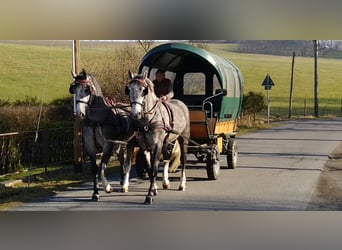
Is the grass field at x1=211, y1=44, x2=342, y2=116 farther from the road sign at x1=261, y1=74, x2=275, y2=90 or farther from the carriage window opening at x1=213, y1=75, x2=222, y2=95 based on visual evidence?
the carriage window opening at x1=213, y1=75, x2=222, y2=95

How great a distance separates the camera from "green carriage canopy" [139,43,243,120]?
36.7 ft

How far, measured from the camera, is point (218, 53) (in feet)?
39.0

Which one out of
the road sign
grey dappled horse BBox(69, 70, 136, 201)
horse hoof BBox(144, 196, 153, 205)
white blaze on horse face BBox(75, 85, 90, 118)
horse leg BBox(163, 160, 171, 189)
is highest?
the road sign

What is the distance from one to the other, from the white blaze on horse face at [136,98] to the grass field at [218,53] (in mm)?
1843

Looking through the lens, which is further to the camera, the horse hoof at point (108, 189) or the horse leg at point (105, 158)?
the horse hoof at point (108, 189)

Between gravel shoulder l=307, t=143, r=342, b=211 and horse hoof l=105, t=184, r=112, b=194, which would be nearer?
gravel shoulder l=307, t=143, r=342, b=211

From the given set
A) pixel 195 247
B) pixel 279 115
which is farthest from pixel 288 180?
pixel 195 247

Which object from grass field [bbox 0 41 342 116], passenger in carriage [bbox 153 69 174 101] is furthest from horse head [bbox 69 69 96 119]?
passenger in carriage [bbox 153 69 174 101]

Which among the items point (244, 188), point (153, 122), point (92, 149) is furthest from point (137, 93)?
point (244, 188)

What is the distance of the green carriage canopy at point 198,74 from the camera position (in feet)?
36.7

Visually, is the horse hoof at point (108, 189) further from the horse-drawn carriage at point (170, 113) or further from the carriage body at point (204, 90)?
the carriage body at point (204, 90)

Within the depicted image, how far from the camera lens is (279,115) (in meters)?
15.1

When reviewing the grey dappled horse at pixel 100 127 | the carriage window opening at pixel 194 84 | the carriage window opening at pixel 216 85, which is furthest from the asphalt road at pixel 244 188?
the carriage window opening at pixel 216 85
